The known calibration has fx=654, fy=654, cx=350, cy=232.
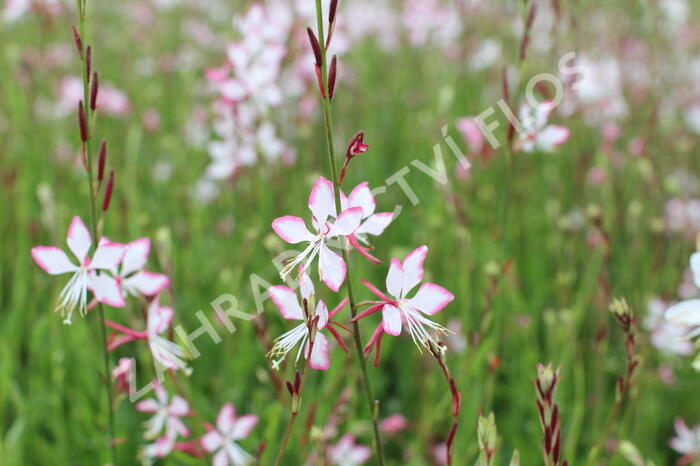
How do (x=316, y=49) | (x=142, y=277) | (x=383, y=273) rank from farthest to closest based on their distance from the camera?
(x=383, y=273), (x=142, y=277), (x=316, y=49)

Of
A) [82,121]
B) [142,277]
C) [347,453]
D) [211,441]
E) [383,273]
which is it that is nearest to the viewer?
[82,121]

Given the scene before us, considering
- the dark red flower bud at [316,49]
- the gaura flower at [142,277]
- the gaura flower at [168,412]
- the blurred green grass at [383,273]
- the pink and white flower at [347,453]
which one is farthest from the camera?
the blurred green grass at [383,273]

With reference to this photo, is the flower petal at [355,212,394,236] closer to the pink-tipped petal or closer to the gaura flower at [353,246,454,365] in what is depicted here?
the gaura flower at [353,246,454,365]

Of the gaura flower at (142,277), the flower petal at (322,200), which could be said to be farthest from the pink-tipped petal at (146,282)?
the flower petal at (322,200)

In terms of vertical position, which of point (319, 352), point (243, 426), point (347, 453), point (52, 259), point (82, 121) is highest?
point (82, 121)

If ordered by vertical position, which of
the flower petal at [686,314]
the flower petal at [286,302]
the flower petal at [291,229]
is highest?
the flower petal at [291,229]

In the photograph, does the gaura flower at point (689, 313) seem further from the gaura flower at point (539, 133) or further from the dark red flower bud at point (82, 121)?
the dark red flower bud at point (82, 121)

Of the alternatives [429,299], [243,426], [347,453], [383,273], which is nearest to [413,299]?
[429,299]

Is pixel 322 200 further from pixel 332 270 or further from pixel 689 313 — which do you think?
pixel 689 313
